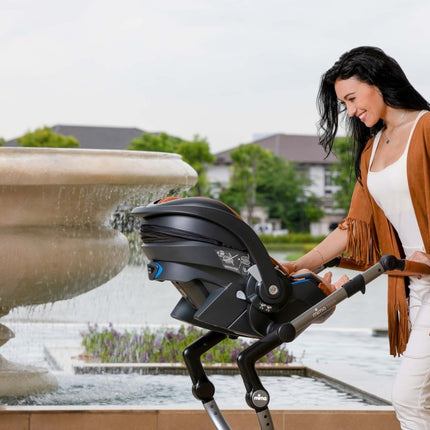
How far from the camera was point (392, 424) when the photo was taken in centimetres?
387

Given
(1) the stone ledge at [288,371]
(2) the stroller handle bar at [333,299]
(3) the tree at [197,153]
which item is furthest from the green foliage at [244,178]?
(2) the stroller handle bar at [333,299]

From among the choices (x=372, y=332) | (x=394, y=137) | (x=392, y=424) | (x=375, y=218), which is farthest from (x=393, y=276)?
(x=372, y=332)

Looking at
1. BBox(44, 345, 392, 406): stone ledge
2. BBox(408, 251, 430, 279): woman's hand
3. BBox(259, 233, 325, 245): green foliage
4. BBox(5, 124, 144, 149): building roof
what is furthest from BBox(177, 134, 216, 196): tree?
BBox(408, 251, 430, 279): woman's hand

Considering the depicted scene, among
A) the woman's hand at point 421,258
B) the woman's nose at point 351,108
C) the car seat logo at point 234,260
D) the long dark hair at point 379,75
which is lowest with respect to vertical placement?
the car seat logo at point 234,260

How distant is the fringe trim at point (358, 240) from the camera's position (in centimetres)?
289

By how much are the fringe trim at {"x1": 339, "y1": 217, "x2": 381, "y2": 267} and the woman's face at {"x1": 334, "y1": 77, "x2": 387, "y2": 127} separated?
31 cm

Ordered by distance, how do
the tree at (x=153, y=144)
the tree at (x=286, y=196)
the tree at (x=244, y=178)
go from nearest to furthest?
the tree at (x=153, y=144) < the tree at (x=244, y=178) < the tree at (x=286, y=196)

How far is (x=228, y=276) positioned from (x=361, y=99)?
732mm

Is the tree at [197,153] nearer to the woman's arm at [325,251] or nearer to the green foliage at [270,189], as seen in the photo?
the green foliage at [270,189]

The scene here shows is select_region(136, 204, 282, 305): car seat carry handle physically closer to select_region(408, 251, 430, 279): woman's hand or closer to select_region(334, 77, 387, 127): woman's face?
select_region(408, 251, 430, 279): woman's hand

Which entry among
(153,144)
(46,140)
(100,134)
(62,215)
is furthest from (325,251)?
(100,134)

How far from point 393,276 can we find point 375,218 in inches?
7.5

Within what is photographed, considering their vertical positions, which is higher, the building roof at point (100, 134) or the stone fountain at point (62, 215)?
the building roof at point (100, 134)

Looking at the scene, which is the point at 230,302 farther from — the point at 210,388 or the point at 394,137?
the point at 394,137
